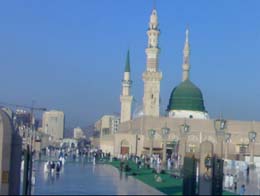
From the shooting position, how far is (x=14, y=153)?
15.2m

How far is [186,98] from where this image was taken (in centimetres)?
7000

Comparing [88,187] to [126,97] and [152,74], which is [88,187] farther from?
[126,97]

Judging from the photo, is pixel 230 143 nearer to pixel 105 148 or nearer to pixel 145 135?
pixel 145 135

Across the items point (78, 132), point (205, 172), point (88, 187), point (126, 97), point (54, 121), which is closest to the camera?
point (205, 172)

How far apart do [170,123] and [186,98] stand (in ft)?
24.5

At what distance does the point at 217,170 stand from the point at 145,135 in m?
44.0

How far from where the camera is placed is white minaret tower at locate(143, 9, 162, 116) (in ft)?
223

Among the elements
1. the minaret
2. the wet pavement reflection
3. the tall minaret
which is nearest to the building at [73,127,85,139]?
the tall minaret

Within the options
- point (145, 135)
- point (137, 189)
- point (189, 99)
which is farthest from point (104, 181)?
point (189, 99)

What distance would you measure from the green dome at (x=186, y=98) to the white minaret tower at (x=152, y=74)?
5.89 feet

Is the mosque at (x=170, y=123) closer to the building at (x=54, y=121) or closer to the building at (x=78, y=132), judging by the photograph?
the building at (x=54, y=121)

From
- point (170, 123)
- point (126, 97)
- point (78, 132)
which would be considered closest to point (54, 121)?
point (78, 132)

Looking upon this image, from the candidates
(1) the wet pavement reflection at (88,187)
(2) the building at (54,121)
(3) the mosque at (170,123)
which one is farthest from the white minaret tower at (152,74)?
(2) the building at (54,121)

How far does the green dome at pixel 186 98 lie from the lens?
6988 cm
